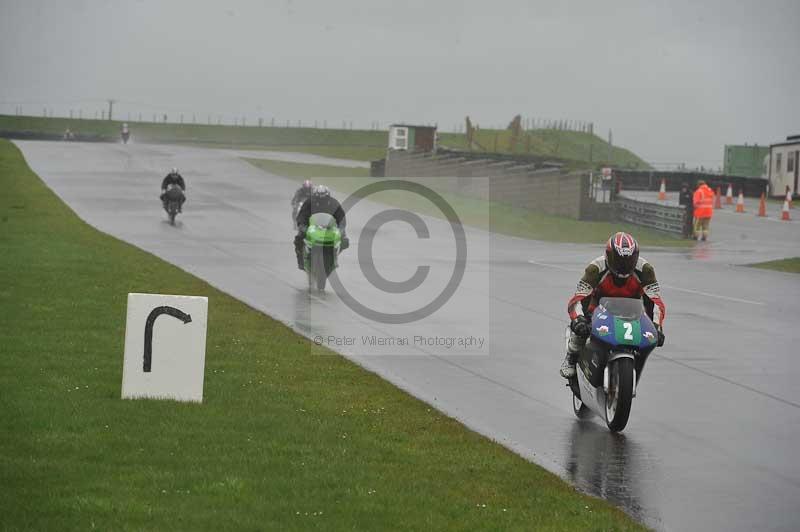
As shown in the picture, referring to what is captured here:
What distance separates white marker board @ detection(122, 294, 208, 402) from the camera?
10.4m

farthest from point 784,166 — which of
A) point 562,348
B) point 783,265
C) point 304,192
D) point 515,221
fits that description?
point 562,348

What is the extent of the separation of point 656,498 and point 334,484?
2187 mm

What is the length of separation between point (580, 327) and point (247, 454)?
3.38 m

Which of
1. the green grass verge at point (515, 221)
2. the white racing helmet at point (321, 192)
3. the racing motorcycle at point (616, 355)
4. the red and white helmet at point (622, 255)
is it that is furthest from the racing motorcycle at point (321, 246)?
the green grass verge at point (515, 221)

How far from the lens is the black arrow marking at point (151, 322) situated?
34.1 ft

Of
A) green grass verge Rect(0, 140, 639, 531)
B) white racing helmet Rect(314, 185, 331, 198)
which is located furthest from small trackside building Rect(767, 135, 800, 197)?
green grass verge Rect(0, 140, 639, 531)

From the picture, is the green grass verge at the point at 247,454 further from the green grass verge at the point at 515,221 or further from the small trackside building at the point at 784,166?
the small trackside building at the point at 784,166

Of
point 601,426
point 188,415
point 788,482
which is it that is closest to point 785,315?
point 601,426

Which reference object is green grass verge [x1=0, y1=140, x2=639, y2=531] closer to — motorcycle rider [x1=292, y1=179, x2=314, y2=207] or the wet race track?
the wet race track

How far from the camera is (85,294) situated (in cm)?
1828

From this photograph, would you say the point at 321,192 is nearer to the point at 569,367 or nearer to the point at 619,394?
the point at 569,367

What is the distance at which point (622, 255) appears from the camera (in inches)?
423

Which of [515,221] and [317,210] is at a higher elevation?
[317,210]

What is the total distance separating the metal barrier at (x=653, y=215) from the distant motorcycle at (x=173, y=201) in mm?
15167
